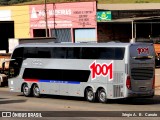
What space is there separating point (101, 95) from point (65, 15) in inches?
1531

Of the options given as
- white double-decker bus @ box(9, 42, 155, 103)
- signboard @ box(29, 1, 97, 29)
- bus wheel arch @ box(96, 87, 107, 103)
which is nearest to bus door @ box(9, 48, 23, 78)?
white double-decker bus @ box(9, 42, 155, 103)

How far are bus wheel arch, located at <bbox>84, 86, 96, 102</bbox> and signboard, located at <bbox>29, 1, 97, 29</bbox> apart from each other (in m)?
34.0

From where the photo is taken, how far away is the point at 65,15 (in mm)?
65438

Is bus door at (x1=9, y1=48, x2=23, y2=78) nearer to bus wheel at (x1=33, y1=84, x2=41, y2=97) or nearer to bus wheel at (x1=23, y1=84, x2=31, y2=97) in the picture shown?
bus wheel at (x1=23, y1=84, x2=31, y2=97)

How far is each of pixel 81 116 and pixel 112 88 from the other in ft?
22.8

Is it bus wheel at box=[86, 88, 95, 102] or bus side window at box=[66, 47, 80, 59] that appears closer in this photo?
bus wheel at box=[86, 88, 95, 102]

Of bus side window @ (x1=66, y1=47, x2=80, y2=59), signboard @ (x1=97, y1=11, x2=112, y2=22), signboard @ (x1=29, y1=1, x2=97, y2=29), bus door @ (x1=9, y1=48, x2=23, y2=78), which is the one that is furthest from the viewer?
signboard @ (x1=29, y1=1, x2=97, y2=29)

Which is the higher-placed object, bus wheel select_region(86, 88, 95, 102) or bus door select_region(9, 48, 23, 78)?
bus door select_region(9, 48, 23, 78)

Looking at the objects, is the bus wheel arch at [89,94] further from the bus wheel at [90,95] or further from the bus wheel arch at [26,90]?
the bus wheel arch at [26,90]

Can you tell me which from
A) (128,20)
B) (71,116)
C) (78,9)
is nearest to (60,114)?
(71,116)

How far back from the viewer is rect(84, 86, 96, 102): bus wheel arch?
27.6 meters

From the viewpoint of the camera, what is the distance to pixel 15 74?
108 feet

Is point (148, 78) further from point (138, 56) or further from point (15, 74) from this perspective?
point (15, 74)

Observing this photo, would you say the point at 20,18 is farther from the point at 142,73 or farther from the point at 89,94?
the point at 142,73
